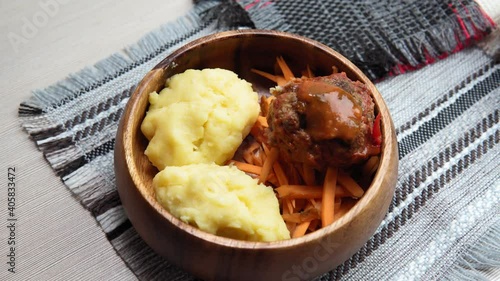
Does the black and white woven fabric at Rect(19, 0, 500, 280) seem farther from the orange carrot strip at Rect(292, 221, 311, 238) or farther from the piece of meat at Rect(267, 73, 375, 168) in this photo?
the piece of meat at Rect(267, 73, 375, 168)

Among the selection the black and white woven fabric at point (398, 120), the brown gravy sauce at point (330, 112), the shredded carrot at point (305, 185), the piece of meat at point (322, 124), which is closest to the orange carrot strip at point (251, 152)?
the shredded carrot at point (305, 185)

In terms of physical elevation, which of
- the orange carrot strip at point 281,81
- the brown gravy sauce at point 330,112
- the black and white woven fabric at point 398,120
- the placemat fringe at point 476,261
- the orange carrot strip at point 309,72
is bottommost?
the placemat fringe at point 476,261

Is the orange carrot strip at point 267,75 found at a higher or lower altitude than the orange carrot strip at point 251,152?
higher

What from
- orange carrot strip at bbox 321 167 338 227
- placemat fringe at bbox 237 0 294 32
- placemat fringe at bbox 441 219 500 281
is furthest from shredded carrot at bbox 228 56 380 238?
placemat fringe at bbox 237 0 294 32

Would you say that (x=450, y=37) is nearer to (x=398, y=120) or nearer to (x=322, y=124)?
(x=398, y=120)

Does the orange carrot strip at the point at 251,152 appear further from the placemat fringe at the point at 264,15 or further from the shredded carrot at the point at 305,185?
the placemat fringe at the point at 264,15
